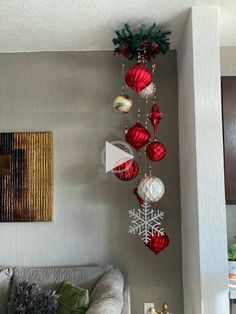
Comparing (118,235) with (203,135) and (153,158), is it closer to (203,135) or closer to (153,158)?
(153,158)

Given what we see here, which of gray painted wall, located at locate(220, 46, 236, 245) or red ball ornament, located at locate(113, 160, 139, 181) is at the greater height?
gray painted wall, located at locate(220, 46, 236, 245)

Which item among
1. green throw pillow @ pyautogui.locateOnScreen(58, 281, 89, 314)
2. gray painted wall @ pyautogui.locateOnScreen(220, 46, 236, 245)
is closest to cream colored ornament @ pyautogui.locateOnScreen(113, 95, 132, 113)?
gray painted wall @ pyautogui.locateOnScreen(220, 46, 236, 245)

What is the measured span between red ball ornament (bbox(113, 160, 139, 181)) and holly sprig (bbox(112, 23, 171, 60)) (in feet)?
2.60

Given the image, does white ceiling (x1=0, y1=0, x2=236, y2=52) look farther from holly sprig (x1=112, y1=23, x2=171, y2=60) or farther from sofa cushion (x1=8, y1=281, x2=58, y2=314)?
sofa cushion (x1=8, y1=281, x2=58, y2=314)

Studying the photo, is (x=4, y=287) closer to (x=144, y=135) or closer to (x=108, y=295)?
(x=108, y=295)

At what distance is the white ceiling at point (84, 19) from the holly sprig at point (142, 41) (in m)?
0.06

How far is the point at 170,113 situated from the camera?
2.85 m

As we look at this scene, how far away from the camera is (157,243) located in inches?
100

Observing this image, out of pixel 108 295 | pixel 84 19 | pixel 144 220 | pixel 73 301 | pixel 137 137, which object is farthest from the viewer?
pixel 144 220

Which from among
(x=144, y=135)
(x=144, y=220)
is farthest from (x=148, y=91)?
(x=144, y=220)

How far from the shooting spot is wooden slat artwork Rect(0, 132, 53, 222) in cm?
279

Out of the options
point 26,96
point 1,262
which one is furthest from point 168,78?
point 1,262

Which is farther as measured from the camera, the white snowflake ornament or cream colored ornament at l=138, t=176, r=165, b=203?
the white snowflake ornament

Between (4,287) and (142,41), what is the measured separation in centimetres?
201
